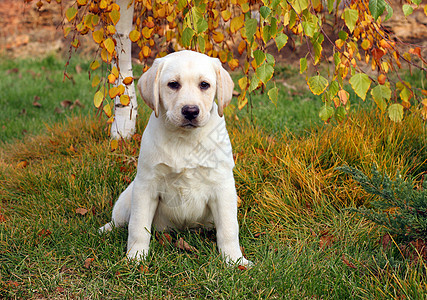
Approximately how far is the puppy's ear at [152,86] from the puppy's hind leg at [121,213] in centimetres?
69

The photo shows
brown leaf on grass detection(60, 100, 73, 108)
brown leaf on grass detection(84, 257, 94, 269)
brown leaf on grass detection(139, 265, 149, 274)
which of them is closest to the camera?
brown leaf on grass detection(139, 265, 149, 274)

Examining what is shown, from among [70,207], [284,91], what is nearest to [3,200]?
[70,207]

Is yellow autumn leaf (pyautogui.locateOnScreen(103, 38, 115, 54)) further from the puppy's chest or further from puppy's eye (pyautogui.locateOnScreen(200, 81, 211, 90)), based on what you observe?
the puppy's chest

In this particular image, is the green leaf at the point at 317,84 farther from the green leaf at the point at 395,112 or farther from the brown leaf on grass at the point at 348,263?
the brown leaf on grass at the point at 348,263

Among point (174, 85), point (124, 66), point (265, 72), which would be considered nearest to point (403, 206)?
point (265, 72)

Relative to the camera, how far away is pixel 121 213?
292cm

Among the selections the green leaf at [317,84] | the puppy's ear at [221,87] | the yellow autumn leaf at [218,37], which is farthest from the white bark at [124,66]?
the green leaf at [317,84]

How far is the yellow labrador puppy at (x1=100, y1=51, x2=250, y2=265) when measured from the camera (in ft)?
7.91

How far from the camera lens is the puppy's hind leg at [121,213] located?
9.50 ft

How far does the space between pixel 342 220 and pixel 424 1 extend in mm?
5090

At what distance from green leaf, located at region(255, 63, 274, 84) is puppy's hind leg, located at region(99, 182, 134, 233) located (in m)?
1.12

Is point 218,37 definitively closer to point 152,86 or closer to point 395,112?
point 152,86

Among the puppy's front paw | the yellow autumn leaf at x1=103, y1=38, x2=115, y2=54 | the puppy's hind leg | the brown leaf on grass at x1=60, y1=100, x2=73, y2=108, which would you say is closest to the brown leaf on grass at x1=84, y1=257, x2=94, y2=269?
the puppy's front paw

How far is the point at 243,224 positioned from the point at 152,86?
3.58ft
